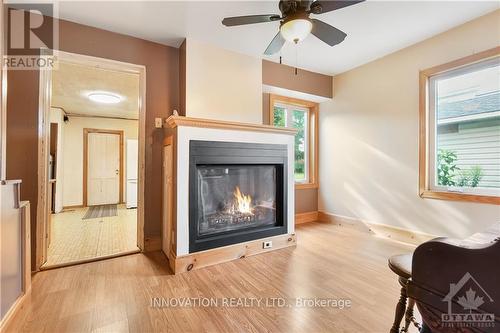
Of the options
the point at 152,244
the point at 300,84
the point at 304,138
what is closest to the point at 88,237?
the point at 152,244

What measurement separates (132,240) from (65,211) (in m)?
3.36

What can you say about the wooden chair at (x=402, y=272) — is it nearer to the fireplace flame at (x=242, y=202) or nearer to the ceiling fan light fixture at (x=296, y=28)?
the ceiling fan light fixture at (x=296, y=28)

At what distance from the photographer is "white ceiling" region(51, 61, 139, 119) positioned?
347cm

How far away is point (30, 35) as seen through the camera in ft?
7.74

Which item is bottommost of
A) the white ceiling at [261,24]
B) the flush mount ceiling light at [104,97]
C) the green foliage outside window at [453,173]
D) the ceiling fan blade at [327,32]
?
the green foliage outside window at [453,173]

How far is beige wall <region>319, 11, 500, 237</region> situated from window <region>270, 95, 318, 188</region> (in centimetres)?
16

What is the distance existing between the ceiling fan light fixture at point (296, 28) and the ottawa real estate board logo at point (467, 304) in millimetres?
1782

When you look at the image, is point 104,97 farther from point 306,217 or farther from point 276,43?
point 306,217

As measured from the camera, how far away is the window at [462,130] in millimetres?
2490

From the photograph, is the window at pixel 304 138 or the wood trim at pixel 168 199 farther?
the window at pixel 304 138

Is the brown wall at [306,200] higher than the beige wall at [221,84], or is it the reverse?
the beige wall at [221,84]

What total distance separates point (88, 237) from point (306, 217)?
3449 mm

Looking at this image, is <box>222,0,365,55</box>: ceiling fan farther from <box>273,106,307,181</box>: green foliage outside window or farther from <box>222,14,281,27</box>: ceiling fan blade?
<box>273,106,307,181</box>: green foliage outside window

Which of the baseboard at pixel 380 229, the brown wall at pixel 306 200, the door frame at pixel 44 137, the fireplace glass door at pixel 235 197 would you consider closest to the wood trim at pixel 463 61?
the baseboard at pixel 380 229
